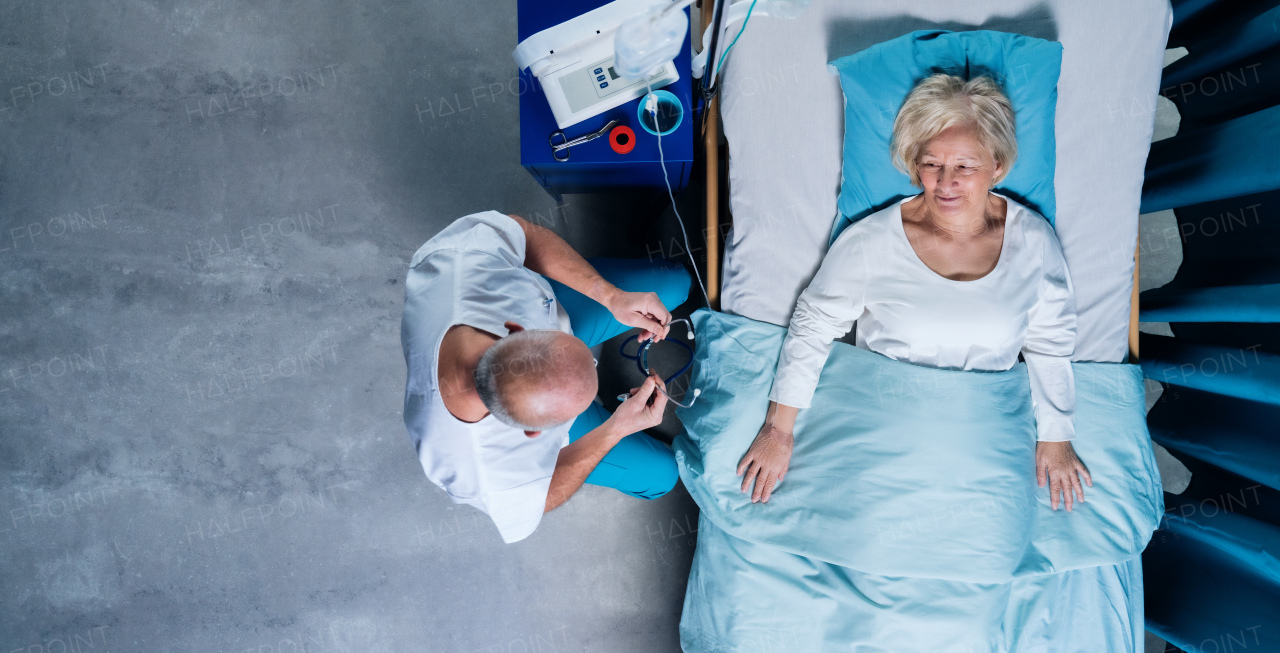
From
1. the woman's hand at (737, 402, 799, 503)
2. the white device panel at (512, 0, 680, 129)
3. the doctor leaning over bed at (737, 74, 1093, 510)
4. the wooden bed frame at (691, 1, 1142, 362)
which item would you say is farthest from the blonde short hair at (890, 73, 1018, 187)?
the woman's hand at (737, 402, 799, 503)

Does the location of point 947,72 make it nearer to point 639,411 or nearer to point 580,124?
point 580,124

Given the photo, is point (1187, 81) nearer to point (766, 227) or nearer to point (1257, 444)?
point (1257, 444)

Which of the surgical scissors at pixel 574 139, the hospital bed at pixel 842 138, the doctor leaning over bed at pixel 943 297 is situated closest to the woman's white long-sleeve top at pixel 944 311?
the doctor leaning over bed at pixel 943 297

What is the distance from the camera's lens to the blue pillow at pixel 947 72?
1518mm

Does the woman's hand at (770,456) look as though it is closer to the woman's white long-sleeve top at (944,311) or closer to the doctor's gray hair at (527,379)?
the woman's white long-sleeve top at (944,311)

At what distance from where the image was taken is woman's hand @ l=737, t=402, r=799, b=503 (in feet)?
5.11

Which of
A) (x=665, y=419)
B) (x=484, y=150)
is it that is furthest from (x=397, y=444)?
(x=484, y=150)

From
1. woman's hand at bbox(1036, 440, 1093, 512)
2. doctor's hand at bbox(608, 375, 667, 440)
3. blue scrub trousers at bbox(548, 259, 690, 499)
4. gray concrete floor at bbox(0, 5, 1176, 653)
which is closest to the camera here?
doctor's hand at bbox(608, 375, 667, 440)

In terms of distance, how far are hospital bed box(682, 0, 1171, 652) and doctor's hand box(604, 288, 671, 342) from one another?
1.13 ft

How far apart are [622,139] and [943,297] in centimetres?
95

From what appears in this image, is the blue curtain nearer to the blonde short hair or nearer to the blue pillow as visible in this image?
the blue pillow

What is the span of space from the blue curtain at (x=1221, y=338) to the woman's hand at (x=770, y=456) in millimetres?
1106

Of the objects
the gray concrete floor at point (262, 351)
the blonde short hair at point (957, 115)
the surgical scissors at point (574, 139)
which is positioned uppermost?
the blonde short hair at point (957, 115)

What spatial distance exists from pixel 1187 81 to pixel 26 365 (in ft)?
13.6
